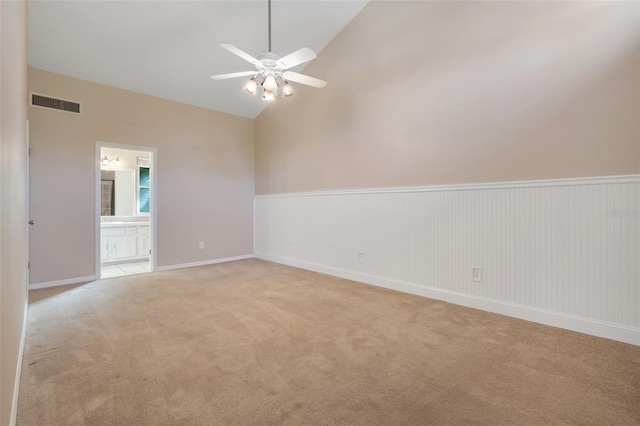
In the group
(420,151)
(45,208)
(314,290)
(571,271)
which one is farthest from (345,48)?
(45,208)

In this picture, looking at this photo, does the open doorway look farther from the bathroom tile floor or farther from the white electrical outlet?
the white electrical outlet

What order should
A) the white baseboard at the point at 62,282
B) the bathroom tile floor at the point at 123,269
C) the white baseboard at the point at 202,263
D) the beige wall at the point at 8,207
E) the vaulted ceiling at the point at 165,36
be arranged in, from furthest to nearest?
the white baseboard at the point at 202,263 < the bathroom tile floor at the point at 123,269 < the white baseboard at the point at 62,282 < the vaulted ceiling at the point at 165,36 < the beige wall at the point at 8,207

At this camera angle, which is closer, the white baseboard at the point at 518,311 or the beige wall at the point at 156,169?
the white baseboard at the point at 518,311

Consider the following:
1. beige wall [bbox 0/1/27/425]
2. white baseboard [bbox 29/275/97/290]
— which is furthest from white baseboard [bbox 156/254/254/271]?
beige wall [bbox 0/1/27/425]

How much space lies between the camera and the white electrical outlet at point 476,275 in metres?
2.98

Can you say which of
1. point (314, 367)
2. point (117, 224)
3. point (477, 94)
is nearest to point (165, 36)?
point (117, 224)

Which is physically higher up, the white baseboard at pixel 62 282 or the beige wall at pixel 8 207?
the beige wall at pixel 8 207

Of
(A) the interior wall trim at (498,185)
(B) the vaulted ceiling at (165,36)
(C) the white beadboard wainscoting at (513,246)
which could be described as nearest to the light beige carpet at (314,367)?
(C) the white beadboard wainscoting at (513,246)

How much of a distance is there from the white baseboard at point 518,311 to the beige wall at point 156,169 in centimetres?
284

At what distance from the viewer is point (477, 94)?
9.73ft

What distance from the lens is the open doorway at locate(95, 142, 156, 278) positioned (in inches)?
209

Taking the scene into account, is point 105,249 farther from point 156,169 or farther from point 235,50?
point 235,50

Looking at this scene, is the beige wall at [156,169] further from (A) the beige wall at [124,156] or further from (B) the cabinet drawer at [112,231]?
(A) the beige wall at [124,156]

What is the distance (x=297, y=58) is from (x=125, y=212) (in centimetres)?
534
